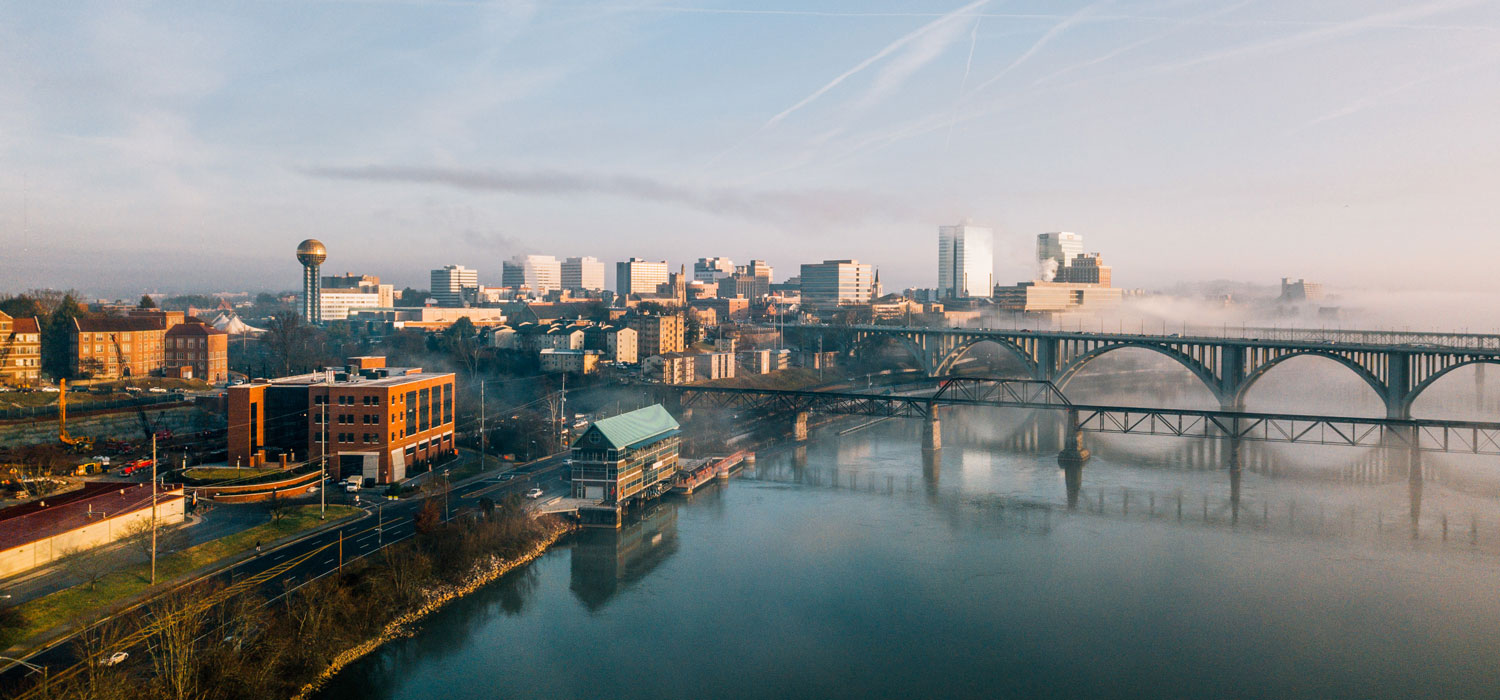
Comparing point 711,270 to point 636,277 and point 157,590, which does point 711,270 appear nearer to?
point 636,277

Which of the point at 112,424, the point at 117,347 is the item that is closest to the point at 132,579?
the point at 112,424

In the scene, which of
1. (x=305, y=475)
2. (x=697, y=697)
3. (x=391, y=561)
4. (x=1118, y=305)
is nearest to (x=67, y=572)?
(x=391, y=561)

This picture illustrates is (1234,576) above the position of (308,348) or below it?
below

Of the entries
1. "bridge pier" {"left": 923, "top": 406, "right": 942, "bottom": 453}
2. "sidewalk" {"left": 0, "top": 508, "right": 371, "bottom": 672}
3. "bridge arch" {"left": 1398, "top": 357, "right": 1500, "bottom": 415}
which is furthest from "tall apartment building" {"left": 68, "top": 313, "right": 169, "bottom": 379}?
"bridge arch" {"left": 1398, "top": 357, "right": 1500, "bottom": 415}

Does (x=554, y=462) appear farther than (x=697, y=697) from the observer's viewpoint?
Yes

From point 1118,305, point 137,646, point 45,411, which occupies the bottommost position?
point 137,646

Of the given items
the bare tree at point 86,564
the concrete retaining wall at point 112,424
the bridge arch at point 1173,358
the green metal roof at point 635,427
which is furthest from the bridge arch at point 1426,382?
the concrete retaining wall at point 112,424

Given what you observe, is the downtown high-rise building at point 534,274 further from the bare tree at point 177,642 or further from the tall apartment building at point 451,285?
the bare tree at point 177,642

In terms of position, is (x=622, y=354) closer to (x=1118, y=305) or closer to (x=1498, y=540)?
(x=1498, y=540)
